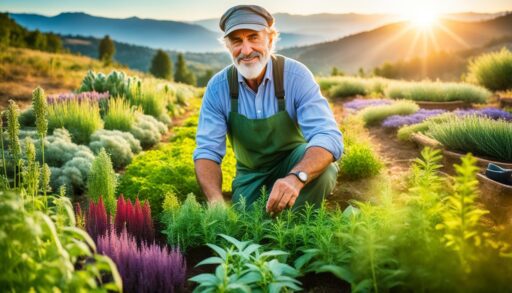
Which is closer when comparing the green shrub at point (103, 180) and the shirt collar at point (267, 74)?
the green shrub at point (103, 180)

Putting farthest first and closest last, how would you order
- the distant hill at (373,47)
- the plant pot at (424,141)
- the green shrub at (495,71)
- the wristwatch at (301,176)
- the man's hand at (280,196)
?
the distant hill at (373,47)
the green shrub at (495,71)
the plant pot at (424,141)
the wristwatch at (301,176)
the man's hand at (280,196)

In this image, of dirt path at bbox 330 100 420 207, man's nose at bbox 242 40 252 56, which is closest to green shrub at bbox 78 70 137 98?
dirt path at bbox 330 100 420 207

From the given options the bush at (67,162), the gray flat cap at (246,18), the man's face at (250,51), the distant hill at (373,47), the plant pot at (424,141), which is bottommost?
the bush at (67,162)

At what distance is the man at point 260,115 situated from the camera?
147 inches

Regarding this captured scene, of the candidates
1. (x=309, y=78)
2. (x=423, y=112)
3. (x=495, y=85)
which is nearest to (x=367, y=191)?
(x=309, y=78)

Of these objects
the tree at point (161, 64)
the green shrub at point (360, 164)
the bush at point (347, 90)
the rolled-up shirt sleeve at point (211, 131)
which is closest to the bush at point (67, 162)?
the rolled-up shirt sleeve at point (211, 131)

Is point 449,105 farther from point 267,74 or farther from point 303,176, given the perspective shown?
point 303,176

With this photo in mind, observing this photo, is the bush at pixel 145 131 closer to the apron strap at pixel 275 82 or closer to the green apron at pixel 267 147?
the green apron at pixel 267 147

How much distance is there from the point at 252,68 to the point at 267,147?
82 centimetres

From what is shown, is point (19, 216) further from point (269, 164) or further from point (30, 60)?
point (30, 60)

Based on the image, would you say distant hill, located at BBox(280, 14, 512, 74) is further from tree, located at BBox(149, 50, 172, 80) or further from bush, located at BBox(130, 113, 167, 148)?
bush, located at BBox(130, 113, 167, 148)

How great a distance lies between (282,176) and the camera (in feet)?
14.1

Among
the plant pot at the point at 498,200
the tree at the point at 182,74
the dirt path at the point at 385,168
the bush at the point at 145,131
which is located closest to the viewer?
the plant pot at the point at 498,200

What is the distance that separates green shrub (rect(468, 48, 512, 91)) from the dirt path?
618 centimetres
